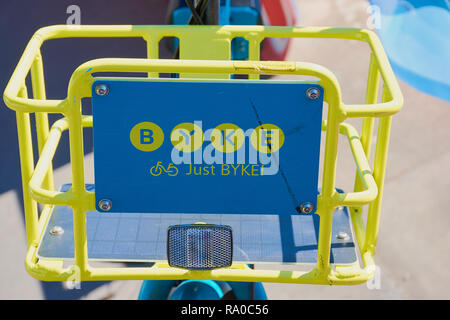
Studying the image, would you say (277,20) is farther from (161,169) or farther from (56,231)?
(161,169)

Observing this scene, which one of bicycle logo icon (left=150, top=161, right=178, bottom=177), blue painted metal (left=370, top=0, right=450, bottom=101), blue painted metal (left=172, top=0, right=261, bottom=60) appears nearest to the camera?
bicycle logo icon (left=150, top=161, right=178, bottom=177)

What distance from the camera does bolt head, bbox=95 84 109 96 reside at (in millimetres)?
2354

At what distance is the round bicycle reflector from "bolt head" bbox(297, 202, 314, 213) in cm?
28

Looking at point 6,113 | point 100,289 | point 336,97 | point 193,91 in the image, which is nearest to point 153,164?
point 193,91

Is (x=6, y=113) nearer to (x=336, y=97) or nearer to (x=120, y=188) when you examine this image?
(x=120, y=188)

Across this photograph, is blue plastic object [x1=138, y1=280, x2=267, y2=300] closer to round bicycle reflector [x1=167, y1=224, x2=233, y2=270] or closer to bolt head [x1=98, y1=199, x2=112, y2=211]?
round bicycle reflector [x1=167, y1=224, x2=233, y2=270]

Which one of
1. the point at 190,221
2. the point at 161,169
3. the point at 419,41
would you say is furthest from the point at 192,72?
the point at 419,41

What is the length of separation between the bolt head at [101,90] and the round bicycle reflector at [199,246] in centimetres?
57

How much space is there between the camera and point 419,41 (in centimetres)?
705

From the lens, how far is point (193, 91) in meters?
2.38

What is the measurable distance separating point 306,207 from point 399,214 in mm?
3183

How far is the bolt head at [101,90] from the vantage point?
235 centimetres

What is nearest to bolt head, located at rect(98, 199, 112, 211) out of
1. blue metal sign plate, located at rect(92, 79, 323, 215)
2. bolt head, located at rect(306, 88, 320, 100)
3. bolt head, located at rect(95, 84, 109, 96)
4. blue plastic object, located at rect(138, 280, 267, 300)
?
blue metal sign plate, located at rect(92, 79, 323, 215)

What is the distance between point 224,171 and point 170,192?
215 millimetres
